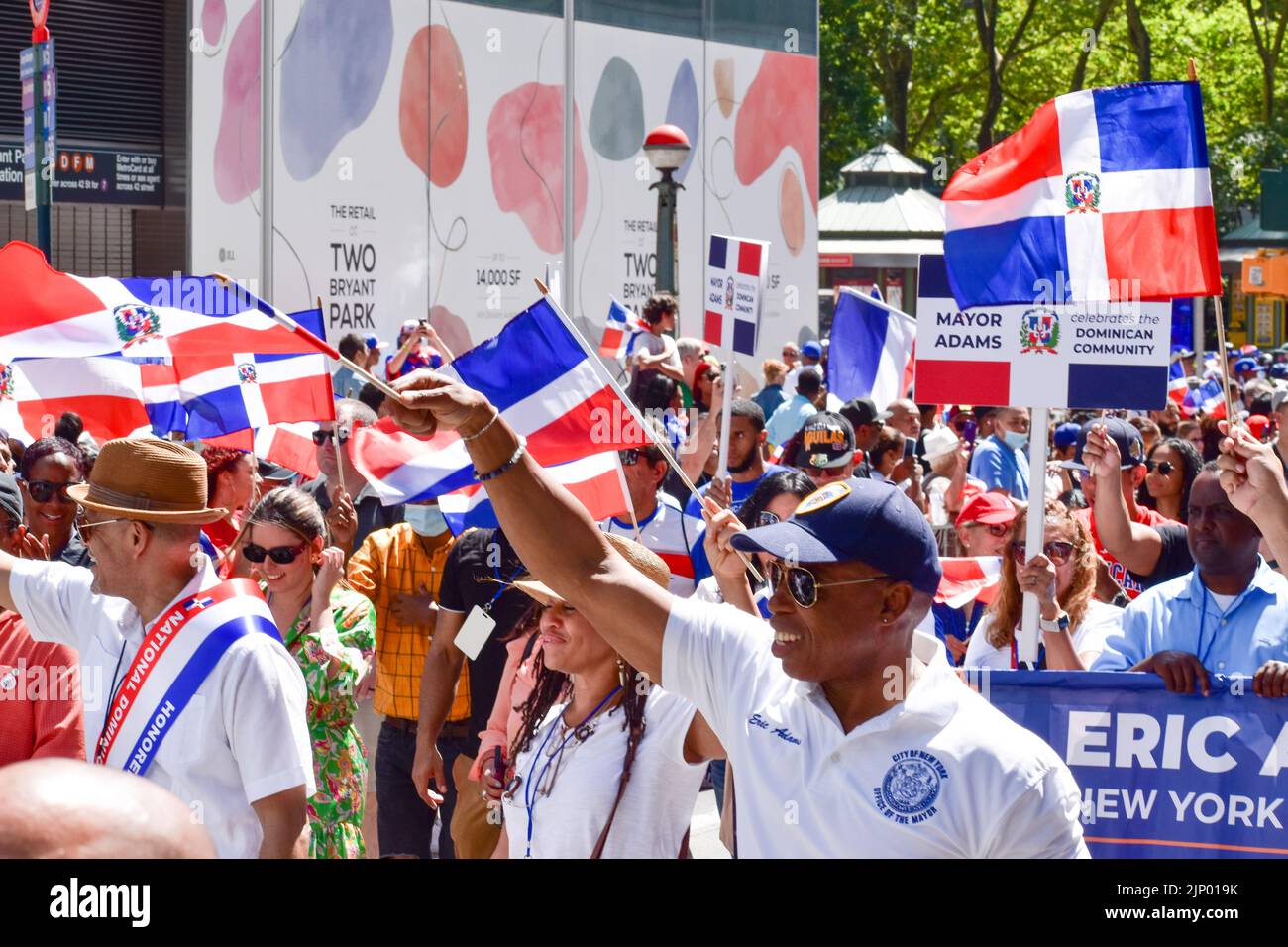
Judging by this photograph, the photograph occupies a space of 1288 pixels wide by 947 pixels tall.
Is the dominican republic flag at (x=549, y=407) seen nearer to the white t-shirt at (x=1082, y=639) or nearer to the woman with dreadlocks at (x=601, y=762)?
the white t-shirt at (x=1082, y=639)

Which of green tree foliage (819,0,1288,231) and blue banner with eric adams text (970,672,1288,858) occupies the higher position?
green tree foliage (819,0,1288,231)

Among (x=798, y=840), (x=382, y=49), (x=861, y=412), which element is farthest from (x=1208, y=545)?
(x=382, y=49)

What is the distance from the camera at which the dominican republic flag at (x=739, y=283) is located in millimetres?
10216

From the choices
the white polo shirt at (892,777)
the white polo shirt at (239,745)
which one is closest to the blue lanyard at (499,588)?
the white polo shirt at (239,745)

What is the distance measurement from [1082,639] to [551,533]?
329cm

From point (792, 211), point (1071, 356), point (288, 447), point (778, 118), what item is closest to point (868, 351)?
point (288, 447)

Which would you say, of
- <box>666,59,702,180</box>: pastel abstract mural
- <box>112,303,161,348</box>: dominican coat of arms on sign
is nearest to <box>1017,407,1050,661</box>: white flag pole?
<box>112,303,161,348</box>: dominican coat of arms on sign

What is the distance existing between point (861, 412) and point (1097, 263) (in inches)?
231

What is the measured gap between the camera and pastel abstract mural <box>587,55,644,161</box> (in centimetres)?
2238

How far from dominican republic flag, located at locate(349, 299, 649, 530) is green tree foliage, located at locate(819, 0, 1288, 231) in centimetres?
3342

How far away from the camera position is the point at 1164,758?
210 inches

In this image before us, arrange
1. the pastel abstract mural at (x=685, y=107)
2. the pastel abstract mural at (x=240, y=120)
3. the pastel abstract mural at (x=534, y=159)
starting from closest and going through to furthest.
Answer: the pastel abstract mural at (x=240, y=120), the pastel abstract mural at (x=534, y=159), the pastel abstract mural at (x=685, y=107)

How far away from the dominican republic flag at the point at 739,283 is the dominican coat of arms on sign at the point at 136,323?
342 centimetres

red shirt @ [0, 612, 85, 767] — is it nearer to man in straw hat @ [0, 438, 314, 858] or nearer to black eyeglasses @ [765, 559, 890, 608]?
man in straw hat @ [0, 438, 314, 858]
